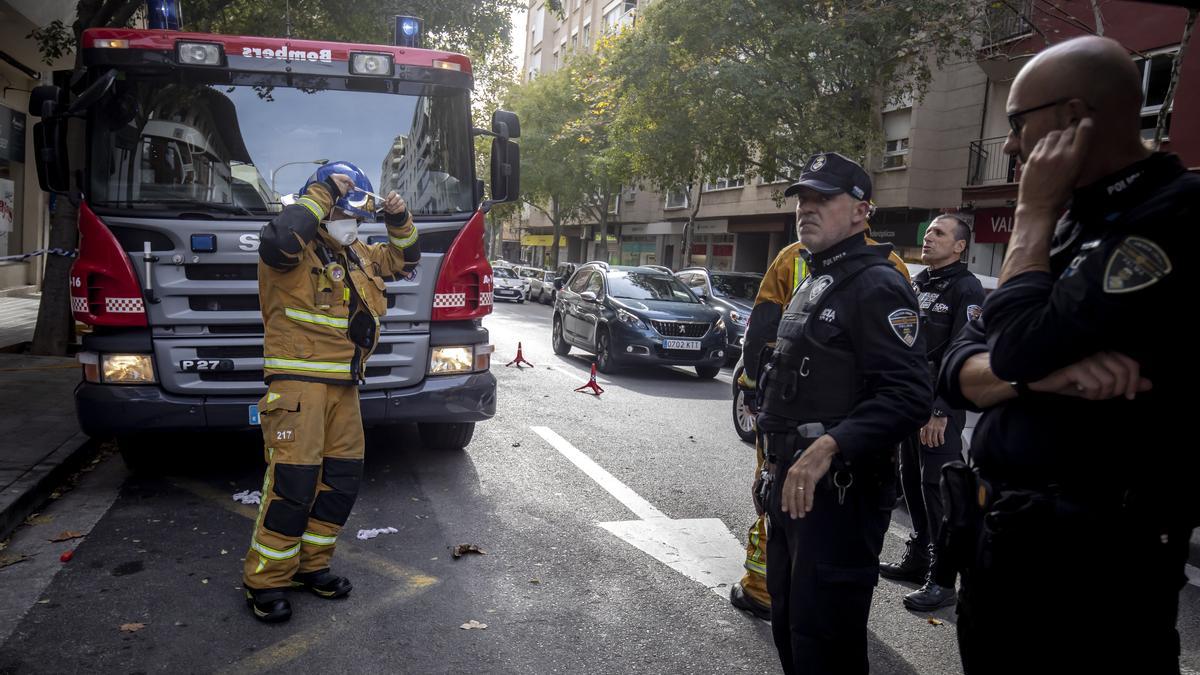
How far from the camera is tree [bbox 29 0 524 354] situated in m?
10.8

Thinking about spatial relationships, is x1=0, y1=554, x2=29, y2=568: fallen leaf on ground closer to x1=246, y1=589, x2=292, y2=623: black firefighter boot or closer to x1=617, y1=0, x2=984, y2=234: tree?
x1=246, y1=589, x2=292, y2=623: black firefighter boot

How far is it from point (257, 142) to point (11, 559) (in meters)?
2.80

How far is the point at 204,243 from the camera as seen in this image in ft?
17.4

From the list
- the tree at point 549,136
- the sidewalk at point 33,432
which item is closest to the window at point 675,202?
the tree at point 549,136

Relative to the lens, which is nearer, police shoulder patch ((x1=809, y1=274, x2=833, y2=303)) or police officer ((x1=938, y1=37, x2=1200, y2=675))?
police officer ((x1=938, y1=37, x2=1200, y2=675))

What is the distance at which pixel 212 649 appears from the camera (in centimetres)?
347

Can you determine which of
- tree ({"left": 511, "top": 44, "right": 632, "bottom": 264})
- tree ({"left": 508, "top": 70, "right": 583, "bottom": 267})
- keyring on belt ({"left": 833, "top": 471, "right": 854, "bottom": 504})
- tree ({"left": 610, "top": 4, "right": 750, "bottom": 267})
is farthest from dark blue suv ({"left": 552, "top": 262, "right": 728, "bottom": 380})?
tree ({"left": 508, "top": 70, "right": 583, "bottom": 267})

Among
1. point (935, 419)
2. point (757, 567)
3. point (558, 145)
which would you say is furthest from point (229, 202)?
point (558, 145)

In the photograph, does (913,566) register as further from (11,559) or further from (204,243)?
(11,559)

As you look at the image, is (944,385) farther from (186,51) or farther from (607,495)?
(186,51)

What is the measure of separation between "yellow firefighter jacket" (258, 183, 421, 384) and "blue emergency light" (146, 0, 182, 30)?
3.38 m

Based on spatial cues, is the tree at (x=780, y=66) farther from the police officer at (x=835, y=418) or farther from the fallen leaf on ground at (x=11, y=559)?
the fallen leaf on ground at (x=11, y=559)

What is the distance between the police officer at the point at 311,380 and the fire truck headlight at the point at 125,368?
173cm

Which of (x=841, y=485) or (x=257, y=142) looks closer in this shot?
(x=841, y=485)
